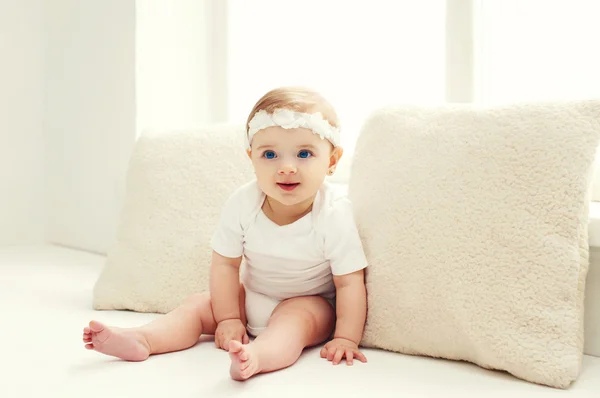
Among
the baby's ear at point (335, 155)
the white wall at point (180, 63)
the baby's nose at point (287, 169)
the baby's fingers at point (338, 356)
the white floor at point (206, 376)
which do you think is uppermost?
the white wall at point (180, 63)

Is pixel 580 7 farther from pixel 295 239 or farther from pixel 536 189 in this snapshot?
pixel 295 239

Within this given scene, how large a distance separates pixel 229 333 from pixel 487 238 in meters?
0.48

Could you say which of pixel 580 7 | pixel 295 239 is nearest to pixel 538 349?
pixel 295 239

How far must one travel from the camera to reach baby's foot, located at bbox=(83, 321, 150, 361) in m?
1.12

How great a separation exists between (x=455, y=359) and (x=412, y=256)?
18 cm

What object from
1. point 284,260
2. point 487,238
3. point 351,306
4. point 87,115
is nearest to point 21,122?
point 87,115

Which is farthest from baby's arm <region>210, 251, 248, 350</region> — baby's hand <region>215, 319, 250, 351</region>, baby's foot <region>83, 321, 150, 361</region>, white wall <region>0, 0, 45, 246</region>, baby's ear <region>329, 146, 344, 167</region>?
white wall <region>0, 0, 45, 246</region>

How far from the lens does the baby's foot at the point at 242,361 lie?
3.32ft

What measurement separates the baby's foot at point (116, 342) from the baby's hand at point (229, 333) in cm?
13

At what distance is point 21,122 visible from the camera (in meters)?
2.54

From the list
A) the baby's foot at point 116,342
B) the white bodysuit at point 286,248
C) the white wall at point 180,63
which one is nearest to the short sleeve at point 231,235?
the white bodysuit at point 286,248

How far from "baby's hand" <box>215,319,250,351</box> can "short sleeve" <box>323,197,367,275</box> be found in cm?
20

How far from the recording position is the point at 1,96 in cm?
248

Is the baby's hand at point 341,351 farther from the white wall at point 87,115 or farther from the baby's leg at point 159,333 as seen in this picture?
the white wall at point 87,115
